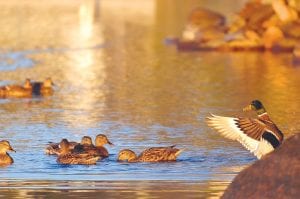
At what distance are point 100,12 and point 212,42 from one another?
22.9 meters

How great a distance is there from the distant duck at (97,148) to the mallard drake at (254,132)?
1.69 metres

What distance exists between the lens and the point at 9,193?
12.8 meters

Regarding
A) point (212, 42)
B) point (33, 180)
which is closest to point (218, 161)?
point (33, 180)

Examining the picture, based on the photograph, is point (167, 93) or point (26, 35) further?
point (26, 35)

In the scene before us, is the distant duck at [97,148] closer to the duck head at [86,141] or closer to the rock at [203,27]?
the duck head at [86,141]

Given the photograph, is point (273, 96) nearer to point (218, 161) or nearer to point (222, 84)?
point (222, 84)

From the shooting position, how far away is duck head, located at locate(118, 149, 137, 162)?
1501 cm

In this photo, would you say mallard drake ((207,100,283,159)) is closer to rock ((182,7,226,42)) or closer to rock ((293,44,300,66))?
rock ((293,44,300,66))

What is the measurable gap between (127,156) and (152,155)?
1.00 feet

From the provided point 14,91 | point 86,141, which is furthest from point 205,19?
point 86,141

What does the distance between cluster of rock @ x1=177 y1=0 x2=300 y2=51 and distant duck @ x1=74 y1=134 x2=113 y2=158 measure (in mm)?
15513

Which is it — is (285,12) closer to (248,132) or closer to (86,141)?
(86,141)

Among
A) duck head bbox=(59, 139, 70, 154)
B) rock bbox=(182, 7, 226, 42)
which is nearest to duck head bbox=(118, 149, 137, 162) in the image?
duck head bbox=(59, 139, 70, 154)

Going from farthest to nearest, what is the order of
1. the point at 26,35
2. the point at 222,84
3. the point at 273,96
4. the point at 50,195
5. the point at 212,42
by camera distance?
1. the point at 26,35
2. the point at 212,42
3. the point at 222,84
4. the point at 273,96
5. the point at 50,195
